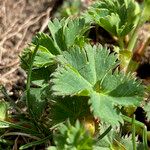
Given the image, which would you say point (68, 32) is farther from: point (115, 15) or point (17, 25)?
point (17, 25)

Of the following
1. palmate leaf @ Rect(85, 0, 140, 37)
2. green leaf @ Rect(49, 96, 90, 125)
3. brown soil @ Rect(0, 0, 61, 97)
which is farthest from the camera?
brown soil @ Rect(0, 0, 61, 97)

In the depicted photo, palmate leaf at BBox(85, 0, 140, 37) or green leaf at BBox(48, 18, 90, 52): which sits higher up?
palmate leaf at BBox(85, 0, 140, 37)

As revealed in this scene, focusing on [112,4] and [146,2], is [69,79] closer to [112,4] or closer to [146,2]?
[112,4]

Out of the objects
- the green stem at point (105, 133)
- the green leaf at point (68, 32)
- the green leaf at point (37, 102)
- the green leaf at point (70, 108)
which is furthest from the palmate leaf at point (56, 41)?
the green stem at point (105, 133)

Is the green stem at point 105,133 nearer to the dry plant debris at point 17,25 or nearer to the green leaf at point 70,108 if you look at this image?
the green leaf at point 70,108

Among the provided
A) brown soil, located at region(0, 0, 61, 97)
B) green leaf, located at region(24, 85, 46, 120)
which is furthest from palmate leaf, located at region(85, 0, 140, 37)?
brown soil, located at region(0, 0, 61, 97)

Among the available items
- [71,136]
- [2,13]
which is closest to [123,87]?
[71,136]

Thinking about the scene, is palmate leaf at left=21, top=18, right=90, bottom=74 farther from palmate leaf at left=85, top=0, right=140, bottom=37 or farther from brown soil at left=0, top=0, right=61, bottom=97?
brown soil at left=0, top=0, right=61, bottom=97
